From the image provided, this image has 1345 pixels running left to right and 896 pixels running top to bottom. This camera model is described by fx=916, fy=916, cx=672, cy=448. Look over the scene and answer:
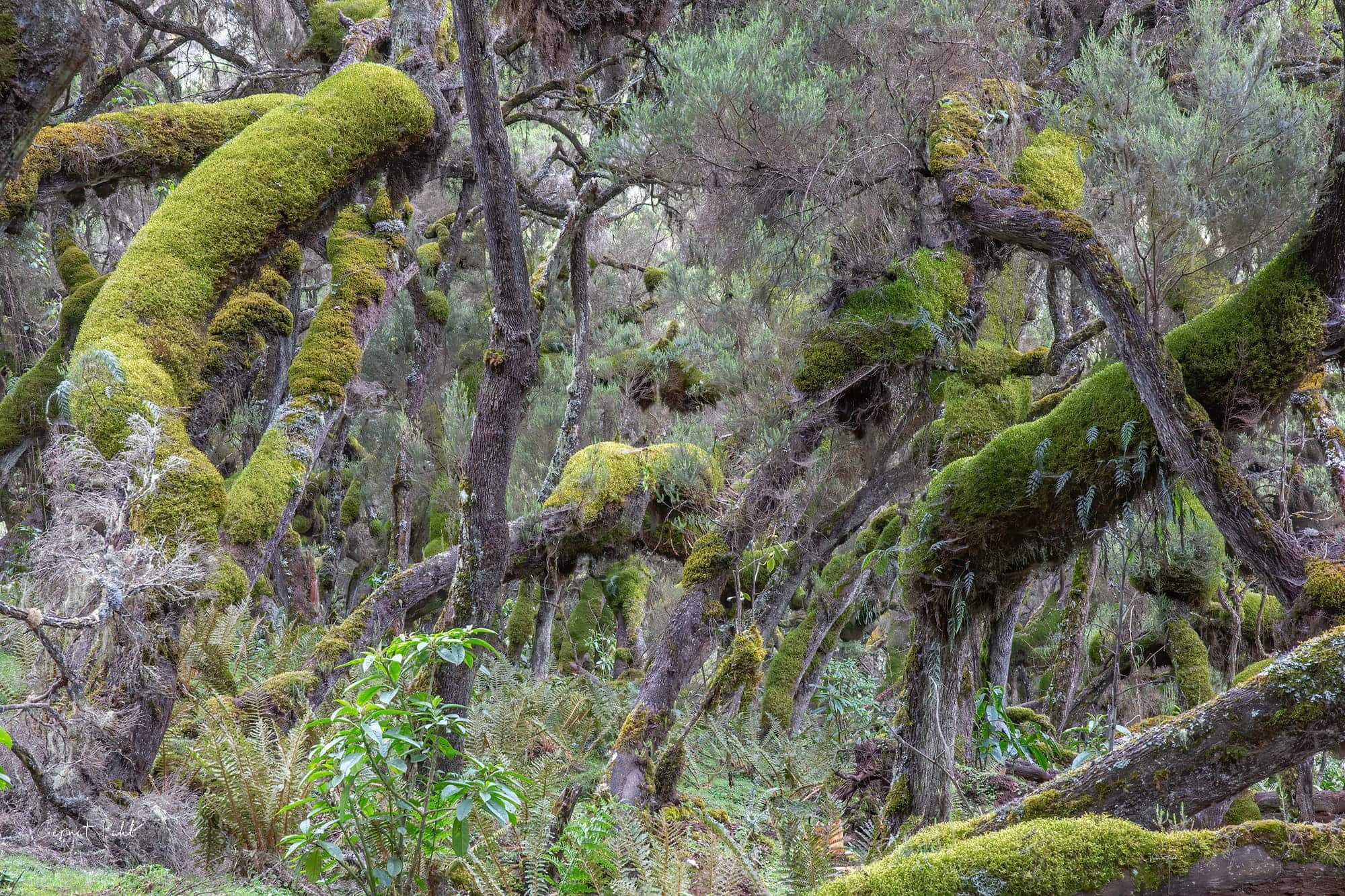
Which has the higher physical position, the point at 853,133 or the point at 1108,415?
the point at 853,133

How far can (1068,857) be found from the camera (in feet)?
7.70

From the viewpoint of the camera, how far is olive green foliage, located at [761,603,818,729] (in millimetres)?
9555

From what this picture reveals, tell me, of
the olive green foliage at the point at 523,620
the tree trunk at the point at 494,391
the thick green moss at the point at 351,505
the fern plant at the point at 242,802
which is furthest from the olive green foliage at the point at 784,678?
the thick green moss at the point at 351,505

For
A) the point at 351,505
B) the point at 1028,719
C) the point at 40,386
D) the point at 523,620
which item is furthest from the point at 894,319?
the point at 351,505

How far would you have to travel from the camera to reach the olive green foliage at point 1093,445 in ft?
14.4

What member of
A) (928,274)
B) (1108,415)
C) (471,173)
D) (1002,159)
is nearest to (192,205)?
(471,173)

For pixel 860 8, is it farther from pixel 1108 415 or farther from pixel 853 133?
pixel 1108 415

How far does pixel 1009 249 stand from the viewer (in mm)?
6855

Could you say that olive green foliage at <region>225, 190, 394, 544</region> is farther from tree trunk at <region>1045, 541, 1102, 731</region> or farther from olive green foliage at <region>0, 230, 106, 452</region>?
tree trunk at <region>1045, 541, 1102, 731</region>

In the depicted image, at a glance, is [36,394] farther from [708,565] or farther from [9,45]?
[9,45]

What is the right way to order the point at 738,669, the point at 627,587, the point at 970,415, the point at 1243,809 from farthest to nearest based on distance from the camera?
the point at 627,587 → the point at 970,415 → the point at 738,669 → the point at 1243,809

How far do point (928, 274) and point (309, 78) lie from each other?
9329 millimetres

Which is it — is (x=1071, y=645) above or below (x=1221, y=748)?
below

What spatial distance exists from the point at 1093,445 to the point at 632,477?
4824mm
